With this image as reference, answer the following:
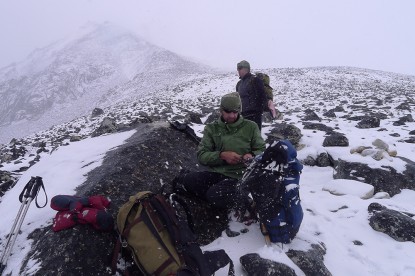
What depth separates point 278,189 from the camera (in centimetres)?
389

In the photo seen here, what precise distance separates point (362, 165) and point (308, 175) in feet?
3.80

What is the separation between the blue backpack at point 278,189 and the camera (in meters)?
3.92

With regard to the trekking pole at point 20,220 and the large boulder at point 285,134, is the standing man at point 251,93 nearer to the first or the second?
the large boulder at point 285,134

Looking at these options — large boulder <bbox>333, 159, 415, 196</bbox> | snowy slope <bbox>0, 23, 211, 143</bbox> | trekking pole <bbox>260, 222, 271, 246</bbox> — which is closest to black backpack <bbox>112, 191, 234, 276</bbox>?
trekking pole <bbox>260, 222, 271, 246</bbox>

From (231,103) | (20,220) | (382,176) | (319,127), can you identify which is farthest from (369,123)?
(20,220)

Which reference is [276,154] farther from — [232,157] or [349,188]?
[349,188]

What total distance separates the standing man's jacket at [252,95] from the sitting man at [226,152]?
2.30 meters

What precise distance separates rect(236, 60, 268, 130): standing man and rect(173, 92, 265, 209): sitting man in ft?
7.57

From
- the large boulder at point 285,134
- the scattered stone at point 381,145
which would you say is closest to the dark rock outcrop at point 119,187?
the large boulder at point 285,134

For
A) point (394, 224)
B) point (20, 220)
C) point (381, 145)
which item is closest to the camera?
point (20, 220)

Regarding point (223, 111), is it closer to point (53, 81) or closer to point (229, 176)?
point (229, 176)

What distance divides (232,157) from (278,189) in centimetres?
82

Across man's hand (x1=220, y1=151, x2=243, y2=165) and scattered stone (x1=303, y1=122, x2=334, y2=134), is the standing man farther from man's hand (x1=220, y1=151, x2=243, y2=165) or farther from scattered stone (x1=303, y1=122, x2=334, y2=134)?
scattered stone (x1=303, y1=122, x2=334, y2=134)

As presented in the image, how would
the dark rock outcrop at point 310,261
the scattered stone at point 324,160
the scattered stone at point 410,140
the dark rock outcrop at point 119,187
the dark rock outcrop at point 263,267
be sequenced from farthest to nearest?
the scattered stone at point 410,140, the scattered stone at point 324,160, the dark rock outcrop at point 310,261, the dark rock outcrop at point 263,267, the dark rock outcrop at point 119,187
